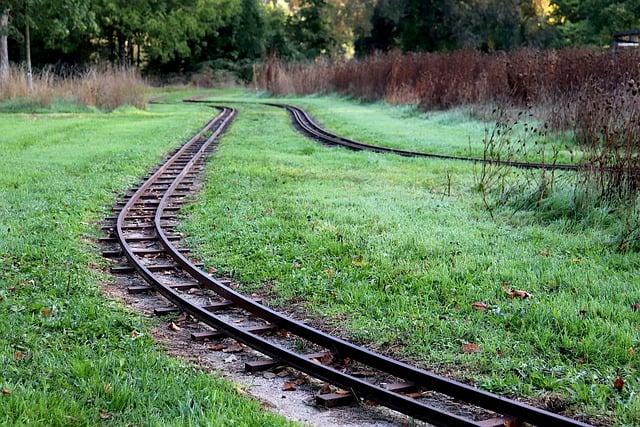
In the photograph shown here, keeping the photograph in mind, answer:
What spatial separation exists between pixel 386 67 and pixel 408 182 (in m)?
21.1

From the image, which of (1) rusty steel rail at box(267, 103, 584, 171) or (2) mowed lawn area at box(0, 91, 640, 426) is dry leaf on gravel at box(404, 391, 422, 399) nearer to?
(2) mowed lawn area at box(0, 91, 640, 426)

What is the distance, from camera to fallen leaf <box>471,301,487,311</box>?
6.37 metres

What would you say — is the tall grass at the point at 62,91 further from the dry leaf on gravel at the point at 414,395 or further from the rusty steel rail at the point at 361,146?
the dry leaf on gravel at the point at 414,395

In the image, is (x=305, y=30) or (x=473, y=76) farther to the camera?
(x=305, y=30)

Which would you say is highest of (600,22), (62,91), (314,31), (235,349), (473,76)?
(600,22)

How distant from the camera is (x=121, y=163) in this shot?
1514cm

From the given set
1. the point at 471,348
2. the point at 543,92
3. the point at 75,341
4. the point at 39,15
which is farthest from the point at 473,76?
the point at 39,15

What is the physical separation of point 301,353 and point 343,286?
152cm

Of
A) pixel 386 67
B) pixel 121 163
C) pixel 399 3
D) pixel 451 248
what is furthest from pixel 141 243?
pixel 399 3

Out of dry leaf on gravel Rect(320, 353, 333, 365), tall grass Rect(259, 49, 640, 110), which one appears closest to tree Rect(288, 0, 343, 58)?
tall grass Rect(259, 49, 640, 110)

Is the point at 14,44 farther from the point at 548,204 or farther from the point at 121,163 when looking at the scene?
the point at 548,204

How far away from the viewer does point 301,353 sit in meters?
5.76

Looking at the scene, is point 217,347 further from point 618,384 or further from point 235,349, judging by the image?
point 618,384

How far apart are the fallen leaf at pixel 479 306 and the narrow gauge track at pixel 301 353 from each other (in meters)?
1.35
